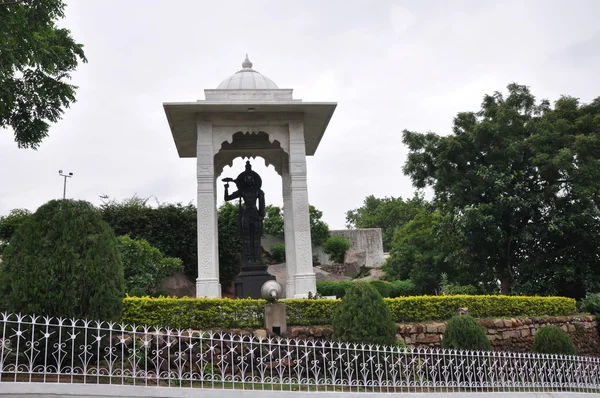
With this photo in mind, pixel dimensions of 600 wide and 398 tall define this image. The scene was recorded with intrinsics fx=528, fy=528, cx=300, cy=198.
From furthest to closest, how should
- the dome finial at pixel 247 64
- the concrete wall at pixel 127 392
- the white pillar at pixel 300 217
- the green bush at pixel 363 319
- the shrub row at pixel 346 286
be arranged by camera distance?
the shrub row at pixel 346 286 → the dome finial at pixel 247 64 → the white pillar at pixel 300 217 → the green bush at pixel 363 319 → the concrete wall at pixel 127 392

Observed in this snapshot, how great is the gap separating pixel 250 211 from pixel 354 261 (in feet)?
63.1

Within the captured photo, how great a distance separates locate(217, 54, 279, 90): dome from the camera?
41.0ft

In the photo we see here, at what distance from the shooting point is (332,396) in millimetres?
6090

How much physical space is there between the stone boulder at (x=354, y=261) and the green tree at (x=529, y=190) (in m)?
13.1

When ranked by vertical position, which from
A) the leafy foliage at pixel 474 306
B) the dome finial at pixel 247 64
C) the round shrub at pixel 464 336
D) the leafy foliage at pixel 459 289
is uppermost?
the dome finial at pixel 247 64

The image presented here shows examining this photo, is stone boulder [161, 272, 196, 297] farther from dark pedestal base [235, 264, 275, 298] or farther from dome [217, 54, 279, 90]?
dome [217, 54, 279, 90]

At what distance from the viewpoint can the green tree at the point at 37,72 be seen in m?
9.77

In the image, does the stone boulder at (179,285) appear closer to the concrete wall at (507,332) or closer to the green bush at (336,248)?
the concrete wall at (507,332)

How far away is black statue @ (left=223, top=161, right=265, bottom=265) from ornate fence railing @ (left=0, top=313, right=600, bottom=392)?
4399 mm

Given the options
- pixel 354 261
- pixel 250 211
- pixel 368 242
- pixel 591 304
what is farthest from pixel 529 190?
pixel 368 242

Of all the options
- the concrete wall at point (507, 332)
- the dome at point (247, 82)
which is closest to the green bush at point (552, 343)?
the concrete wall at point (507, 332)

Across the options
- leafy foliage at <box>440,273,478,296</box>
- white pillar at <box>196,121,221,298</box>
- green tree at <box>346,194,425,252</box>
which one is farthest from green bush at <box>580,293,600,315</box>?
green tree at <box>346,194,425,252</box>

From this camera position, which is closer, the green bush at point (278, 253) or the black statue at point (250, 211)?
the black statue at point (250, 211)

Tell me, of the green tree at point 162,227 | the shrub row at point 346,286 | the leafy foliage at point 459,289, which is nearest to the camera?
the leafy foliage at point 459,289
